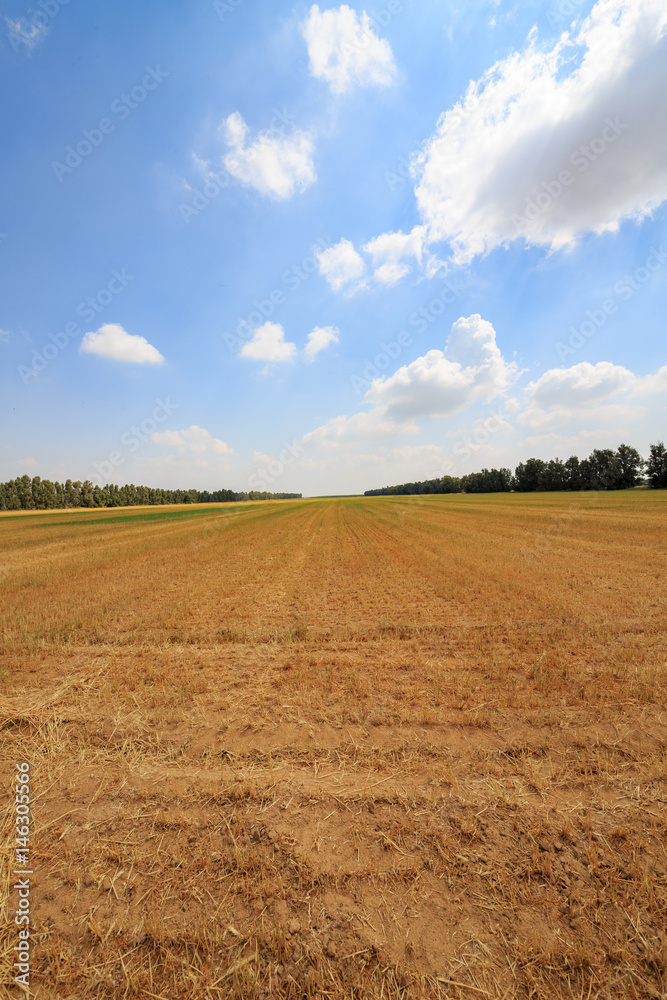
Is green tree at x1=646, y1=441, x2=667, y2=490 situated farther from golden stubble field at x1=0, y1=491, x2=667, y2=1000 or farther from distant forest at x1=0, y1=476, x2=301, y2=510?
distant forest at x1=0, y1=476, x2=301, y2=510

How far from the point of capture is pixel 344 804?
A: 3582 millimetres

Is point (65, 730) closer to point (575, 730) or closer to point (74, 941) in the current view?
point (74, 941)

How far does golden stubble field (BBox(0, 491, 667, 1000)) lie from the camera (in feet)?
7.80

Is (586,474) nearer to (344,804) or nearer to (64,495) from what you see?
(344,804)

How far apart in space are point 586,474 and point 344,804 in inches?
5148

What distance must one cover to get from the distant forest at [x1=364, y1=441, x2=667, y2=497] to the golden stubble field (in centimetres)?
10765

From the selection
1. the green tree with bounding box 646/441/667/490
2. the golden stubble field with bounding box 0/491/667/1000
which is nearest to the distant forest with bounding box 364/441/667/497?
the green tree with bounding box 646/441/667/490

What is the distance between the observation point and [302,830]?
3311 millimetres

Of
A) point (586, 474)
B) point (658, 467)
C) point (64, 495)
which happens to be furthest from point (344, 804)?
point (64, 495)

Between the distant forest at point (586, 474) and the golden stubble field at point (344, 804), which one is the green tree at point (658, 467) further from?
the golden stubble field at point (344, 804)

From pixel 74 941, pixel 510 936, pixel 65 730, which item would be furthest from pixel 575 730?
pixel 65 730

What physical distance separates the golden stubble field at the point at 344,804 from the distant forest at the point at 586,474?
108 meters

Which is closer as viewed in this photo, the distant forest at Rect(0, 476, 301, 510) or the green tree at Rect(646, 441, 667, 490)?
the green tree at Rect(646, 441, 667, 490)

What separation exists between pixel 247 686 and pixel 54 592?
10.9m
